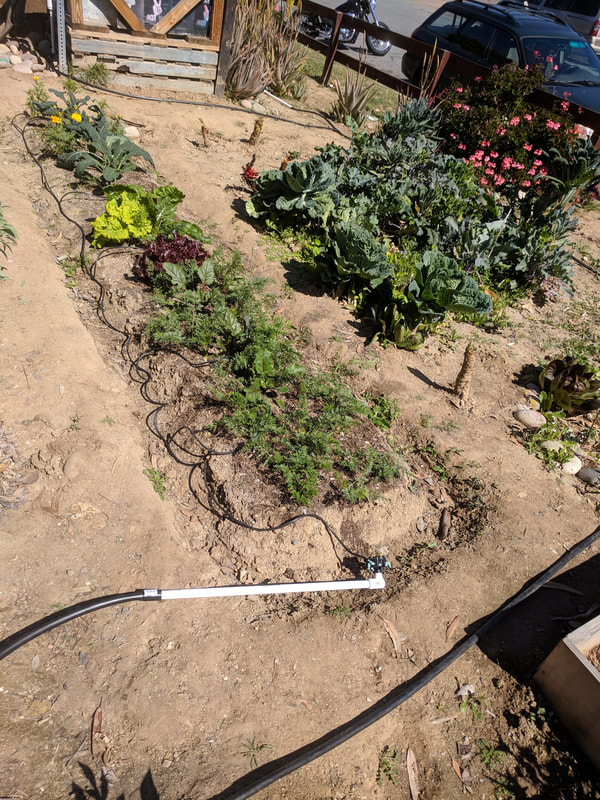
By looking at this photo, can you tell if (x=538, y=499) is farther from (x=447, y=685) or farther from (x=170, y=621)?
(x=170, y=621)

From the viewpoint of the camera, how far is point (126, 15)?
6906 mm

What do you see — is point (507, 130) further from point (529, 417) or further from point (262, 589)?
point (262, 589)

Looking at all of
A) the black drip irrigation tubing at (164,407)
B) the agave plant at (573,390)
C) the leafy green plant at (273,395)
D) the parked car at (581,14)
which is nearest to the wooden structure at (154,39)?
the black drip irrigation tubing at (164,407)

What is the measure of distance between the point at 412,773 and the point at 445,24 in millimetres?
11222

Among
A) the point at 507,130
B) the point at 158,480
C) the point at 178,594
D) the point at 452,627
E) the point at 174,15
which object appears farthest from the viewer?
the point at 507,130

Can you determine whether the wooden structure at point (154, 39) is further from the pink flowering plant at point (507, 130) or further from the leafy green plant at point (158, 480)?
the leafy green plant at point (158, 480)

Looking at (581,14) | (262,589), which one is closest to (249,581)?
(262,589)

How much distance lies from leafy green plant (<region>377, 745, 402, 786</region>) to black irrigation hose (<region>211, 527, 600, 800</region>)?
15 cm

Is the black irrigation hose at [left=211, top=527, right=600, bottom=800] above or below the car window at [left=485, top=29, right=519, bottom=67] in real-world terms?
→ below

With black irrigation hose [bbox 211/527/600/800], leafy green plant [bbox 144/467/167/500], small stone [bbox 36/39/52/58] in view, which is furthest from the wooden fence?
leafy green plant [bbox 144/467/167/500]

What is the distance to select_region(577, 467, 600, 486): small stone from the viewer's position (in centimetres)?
401

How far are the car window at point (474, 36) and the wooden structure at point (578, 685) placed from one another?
30.7 ft

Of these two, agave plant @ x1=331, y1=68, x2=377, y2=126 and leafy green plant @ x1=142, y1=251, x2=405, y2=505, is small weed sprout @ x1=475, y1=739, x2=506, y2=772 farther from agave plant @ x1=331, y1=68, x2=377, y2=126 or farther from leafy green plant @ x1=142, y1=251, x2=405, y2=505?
agave plant @ x1=331, y1=68, x2=377, y2=126

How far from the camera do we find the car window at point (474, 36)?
9039mm
